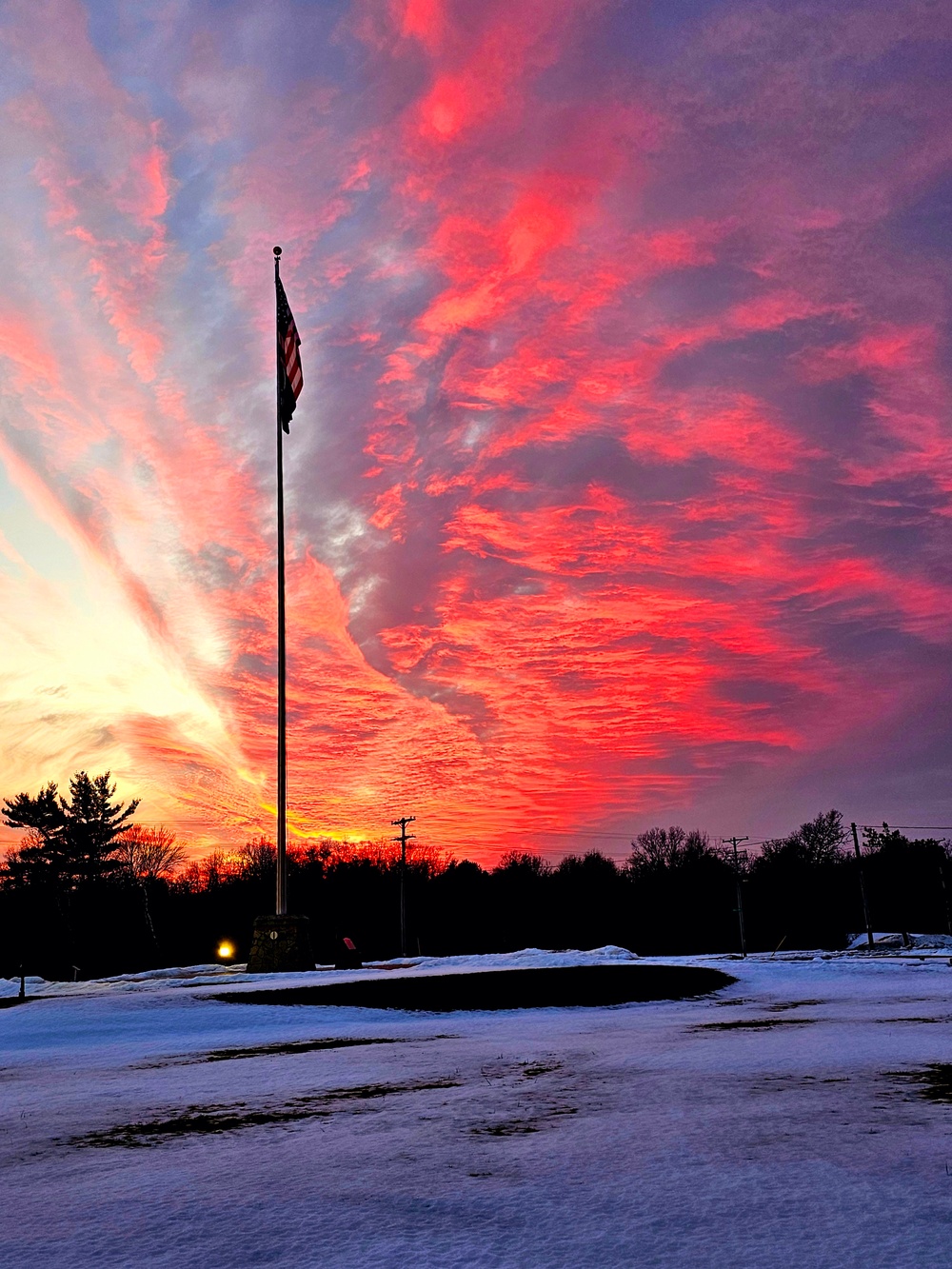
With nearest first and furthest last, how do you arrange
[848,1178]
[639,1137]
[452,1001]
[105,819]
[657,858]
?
[848,1178] < [639,1137] < [452,1001] < [105,819] < [657,858]

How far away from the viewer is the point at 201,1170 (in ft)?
18.2

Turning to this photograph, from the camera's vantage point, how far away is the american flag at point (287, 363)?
29375mm

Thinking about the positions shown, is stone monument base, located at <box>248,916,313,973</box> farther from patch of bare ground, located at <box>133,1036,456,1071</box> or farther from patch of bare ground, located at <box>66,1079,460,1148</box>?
patch of bare ground, located at <box>66,1079,460,1148</box>

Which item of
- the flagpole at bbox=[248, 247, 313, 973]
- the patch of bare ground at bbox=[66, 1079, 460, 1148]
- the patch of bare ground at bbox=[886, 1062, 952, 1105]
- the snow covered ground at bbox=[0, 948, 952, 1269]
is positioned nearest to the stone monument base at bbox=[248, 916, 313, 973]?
the flagpole at bbox=[248, 247, 313, 973]

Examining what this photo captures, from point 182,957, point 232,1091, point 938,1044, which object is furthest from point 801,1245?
point 182,957

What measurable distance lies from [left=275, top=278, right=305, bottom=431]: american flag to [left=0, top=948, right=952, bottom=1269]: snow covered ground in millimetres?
20103

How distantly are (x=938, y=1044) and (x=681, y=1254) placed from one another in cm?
861

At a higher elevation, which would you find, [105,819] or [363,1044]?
[105,819]

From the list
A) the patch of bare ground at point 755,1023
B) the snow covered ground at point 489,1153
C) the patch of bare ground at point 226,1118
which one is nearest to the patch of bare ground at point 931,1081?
the snow covered ground at point 489,1153

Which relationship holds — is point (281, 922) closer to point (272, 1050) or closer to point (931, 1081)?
point (272, 1050)

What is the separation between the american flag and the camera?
29.4 m

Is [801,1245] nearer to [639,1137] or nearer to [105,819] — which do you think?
[639,1137]

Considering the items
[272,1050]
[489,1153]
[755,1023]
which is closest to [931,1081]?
[489,1153]

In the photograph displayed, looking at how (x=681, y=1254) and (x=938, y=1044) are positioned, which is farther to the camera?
(x=938, y=1044)
